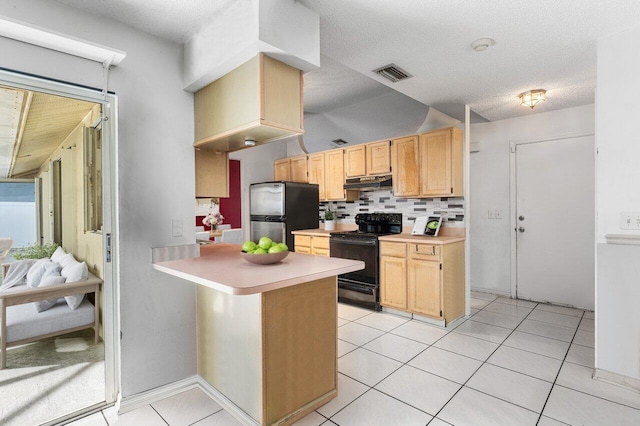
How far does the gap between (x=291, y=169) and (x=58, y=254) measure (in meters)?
3.77

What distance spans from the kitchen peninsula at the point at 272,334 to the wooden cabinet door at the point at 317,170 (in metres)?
2.83

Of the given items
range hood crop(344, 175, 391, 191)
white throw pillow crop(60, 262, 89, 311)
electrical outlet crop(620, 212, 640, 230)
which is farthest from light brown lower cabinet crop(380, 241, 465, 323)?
white throw pillow crop(60, 262, 89, 311)

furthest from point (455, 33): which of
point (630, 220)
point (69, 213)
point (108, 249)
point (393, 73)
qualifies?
point (69, 213)

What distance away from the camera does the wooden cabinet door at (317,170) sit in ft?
16.6

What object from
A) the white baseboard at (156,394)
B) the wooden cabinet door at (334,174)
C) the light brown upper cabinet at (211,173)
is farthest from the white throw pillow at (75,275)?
the wooden cabinet door at (334,174)

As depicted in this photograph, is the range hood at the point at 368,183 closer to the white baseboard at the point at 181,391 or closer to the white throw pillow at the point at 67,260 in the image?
the white baseboard at the point at 181,391

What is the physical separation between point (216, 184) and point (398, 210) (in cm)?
266

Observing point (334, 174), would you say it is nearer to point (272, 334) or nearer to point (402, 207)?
point (402, 207)

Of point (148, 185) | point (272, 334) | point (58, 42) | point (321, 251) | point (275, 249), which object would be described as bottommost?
point (272, 334)

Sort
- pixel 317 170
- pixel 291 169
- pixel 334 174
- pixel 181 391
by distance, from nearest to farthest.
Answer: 1. pixel 181 391
2. pixel 334 174
3. pixel 317 170
4. pixel 291 169

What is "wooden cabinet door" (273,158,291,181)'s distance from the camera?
556cm

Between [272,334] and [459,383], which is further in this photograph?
[459,383]

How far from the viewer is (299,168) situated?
5391 millimetres

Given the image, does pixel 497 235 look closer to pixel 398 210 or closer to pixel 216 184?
pixel 398 210
